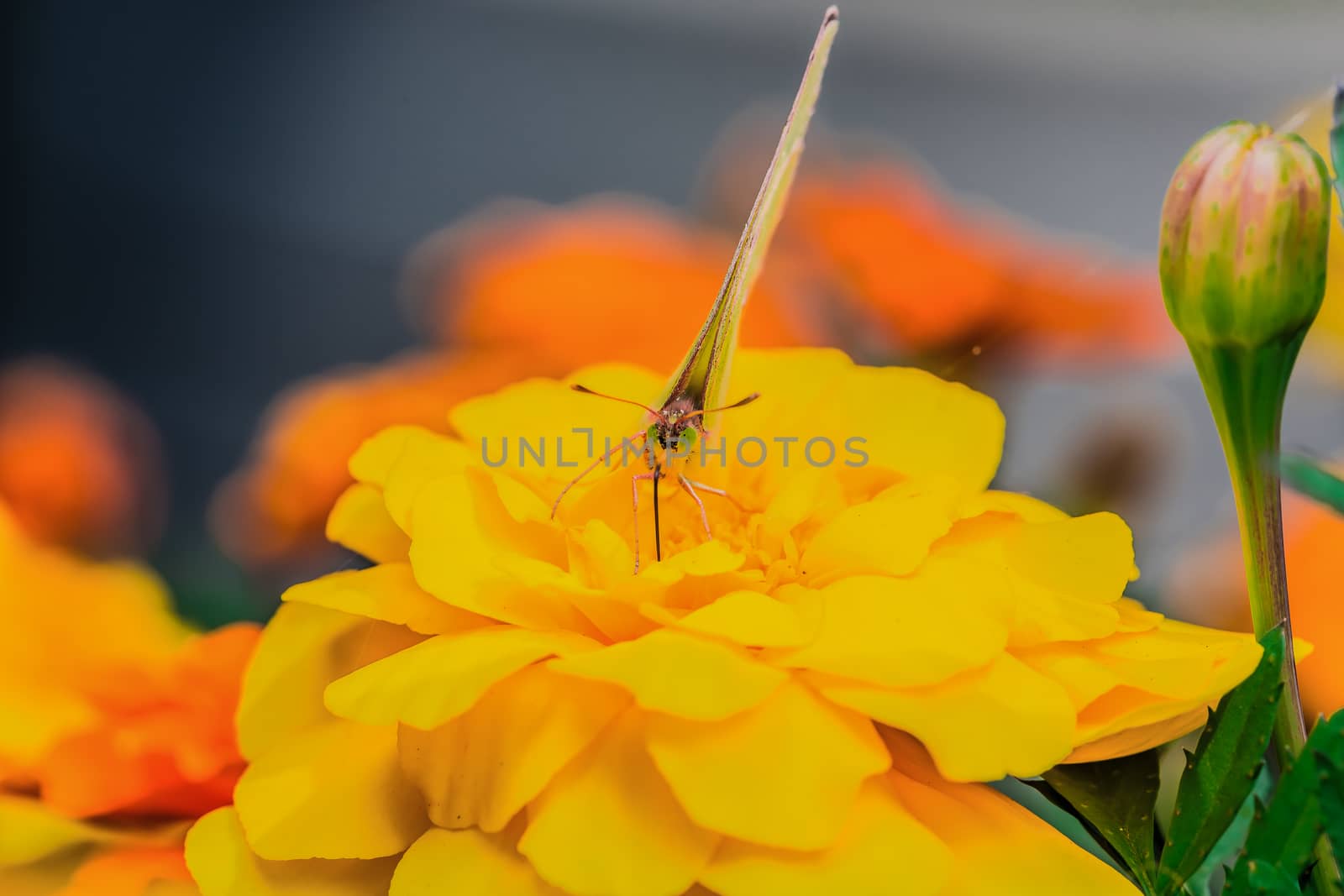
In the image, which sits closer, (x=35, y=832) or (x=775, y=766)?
→ (x=775, y=766)

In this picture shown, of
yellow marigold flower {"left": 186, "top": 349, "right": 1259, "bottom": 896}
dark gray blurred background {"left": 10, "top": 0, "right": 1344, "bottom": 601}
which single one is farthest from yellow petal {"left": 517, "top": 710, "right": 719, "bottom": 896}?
dark gray blurred background {"left": 10, "top": 0, "right": 1344, "bottom": 601}

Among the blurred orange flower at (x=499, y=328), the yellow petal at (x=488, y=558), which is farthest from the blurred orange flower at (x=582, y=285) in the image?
the yellow petal at (x=488, y=558)

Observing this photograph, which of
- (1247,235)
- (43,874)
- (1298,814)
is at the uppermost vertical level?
(1247,235)

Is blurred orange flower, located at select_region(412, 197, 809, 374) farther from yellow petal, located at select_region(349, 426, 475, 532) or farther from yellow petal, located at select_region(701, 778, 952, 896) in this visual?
yellow petal, located at select_region(701, 778, 952, 896)

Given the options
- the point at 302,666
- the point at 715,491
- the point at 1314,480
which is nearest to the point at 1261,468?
the point at 1314,480

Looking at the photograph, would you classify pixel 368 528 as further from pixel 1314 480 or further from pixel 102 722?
pixel 1314 480

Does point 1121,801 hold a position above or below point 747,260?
below
